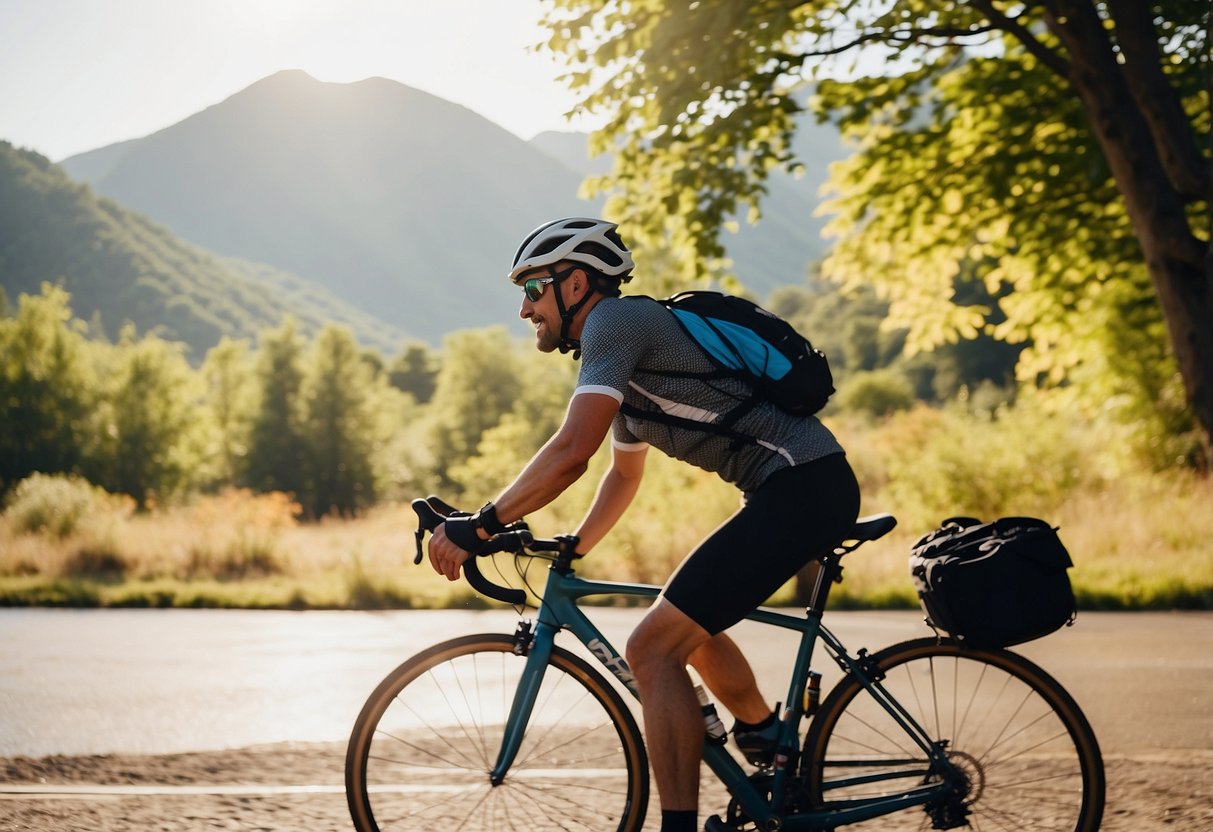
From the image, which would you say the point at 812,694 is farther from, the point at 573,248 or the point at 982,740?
the point at 573,248

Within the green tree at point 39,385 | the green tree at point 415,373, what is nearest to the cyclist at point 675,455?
the green tree at point 39,385

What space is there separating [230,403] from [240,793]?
262ft

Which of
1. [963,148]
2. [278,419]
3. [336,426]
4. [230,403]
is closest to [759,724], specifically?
[963,148]

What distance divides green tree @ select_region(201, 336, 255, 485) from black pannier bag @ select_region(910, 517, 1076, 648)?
74863 mm

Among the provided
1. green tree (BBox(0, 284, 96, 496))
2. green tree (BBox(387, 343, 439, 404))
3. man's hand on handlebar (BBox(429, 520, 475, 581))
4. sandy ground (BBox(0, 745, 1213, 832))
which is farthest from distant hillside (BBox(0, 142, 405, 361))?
man's hand on handlebar (BBox(429, 520, 475, 581))

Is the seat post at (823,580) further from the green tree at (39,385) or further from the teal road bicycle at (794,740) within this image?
the green tree at (39,385)

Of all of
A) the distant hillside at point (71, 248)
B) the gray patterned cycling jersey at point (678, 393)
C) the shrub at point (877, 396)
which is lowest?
the gray patterned cycling jersey at point (678, 393)

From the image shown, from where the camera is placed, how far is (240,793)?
4.77 metres

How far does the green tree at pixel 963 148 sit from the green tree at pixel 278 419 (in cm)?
6357

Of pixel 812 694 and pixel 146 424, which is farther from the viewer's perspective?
pixel 146 424

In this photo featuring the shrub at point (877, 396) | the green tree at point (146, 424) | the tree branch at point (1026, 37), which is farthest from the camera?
the shrub at point (877, 396)

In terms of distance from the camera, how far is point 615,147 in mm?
12992

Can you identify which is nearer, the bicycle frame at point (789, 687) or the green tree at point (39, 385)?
the bicycle frame at point (789, 687)

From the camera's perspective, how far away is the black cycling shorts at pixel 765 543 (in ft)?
11.0
